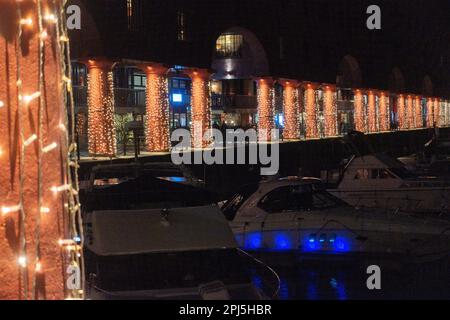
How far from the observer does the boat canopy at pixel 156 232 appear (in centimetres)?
700

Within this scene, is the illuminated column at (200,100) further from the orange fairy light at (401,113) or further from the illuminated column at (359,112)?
the orange fairy light at (401,113)

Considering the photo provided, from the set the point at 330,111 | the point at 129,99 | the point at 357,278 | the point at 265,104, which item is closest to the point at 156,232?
the point at 357,278

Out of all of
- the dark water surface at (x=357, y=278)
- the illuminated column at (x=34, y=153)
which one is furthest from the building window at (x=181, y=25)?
the illuminated column at (x=34, y=153)

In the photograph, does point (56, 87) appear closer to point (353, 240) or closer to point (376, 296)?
point (376, 296)

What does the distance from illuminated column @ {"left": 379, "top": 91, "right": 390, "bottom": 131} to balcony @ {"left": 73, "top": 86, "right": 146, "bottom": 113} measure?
23451 mm

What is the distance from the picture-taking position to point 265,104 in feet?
138

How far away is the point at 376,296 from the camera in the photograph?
454 inches

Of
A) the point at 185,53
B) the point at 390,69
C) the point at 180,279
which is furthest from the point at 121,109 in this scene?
the point at 180,279

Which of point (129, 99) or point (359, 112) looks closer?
point (129, 99)

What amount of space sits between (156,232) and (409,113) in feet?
231

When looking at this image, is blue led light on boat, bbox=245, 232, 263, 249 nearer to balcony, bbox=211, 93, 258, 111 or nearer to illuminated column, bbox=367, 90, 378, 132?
illuminated column, bbox=367, 90, 378, 132

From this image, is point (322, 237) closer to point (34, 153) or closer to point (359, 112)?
point (34, 153)

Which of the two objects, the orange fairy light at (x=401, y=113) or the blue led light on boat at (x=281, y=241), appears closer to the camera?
the blue led light on boat at (x=281, y=241)

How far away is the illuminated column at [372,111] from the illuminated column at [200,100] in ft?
93.7
